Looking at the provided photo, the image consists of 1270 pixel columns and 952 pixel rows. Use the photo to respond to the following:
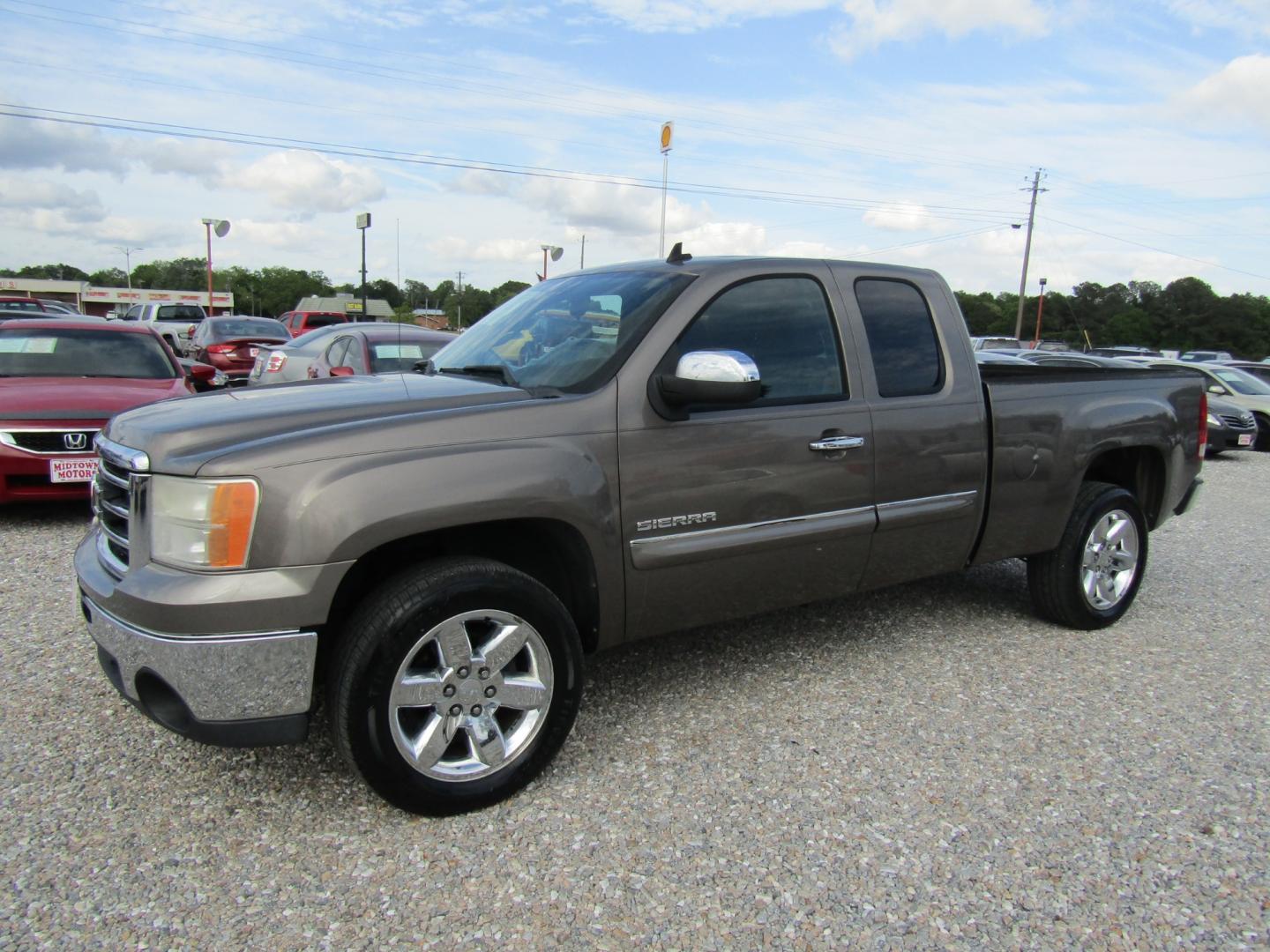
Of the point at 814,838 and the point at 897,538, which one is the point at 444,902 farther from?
A: the point at 897,538

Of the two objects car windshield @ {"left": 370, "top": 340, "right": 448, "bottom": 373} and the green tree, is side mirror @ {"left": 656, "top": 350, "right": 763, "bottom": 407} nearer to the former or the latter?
car windshield @ {"left": 370, "top": 340, "right": 448, "bottom": 373}

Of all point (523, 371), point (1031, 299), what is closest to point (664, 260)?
point (523, 371)

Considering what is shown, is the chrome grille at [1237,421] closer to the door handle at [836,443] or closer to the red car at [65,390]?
the door handle at [836,443]

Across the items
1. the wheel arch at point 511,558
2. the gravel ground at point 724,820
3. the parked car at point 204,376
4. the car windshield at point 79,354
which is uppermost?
the car windshield at point 79,354

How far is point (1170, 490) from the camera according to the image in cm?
498

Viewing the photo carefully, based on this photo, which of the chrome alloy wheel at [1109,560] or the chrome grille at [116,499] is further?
the chrome alloy wheel at [1109,560]

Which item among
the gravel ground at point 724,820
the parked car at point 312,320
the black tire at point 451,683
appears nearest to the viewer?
the gravel ground at point 724,820

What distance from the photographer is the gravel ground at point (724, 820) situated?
7.63 ft

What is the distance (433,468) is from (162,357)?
6.28 meters

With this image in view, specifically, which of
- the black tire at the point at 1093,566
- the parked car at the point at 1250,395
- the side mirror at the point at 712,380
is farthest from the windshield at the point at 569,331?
the parked car at the point at 1250,395

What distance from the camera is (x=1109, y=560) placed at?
4.74 metres

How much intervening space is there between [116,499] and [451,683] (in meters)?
1.23

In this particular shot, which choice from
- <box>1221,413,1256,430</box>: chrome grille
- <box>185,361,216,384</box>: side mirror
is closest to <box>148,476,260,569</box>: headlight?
<box>185,361,216,384</box>: side mirror

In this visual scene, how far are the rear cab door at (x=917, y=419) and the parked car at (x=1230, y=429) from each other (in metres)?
12.2
